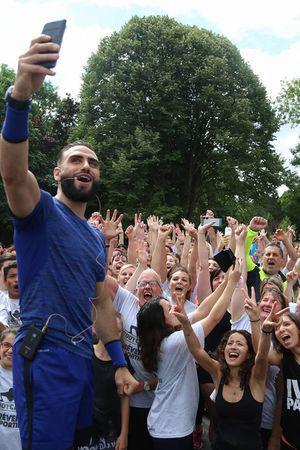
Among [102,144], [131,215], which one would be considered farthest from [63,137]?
[131,215]

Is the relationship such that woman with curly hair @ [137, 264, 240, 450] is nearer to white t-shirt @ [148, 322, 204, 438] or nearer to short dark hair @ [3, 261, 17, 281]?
white t-shirt @ [148, 322, 204, 438]

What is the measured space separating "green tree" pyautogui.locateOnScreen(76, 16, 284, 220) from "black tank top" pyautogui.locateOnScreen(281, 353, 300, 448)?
1825cm

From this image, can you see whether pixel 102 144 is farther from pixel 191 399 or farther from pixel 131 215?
pixel 191 399

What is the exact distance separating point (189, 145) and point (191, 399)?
22263mm

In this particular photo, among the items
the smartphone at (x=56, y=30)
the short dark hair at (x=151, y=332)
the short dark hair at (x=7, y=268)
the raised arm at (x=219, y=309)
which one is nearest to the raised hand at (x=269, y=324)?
the raised arm at (x=219, y=309)

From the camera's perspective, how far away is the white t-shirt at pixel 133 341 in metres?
3.78

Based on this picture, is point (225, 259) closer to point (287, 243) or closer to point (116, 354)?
point (116, 354)

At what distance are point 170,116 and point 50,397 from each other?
2162 centimetres

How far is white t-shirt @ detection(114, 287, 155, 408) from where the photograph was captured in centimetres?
378

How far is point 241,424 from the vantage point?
3.21 m

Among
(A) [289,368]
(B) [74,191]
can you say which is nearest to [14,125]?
(B) [74,191]

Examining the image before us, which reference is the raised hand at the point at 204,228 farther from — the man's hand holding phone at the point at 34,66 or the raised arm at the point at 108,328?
the man's hand holding phone at the point at 34,66

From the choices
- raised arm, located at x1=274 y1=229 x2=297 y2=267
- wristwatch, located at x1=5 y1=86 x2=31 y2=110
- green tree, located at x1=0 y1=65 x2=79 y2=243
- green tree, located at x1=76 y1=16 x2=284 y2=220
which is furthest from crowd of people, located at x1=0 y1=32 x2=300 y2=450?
green tree, located at x1=0 y1=65 x2=79 y2=243

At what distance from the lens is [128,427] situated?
145 inches
